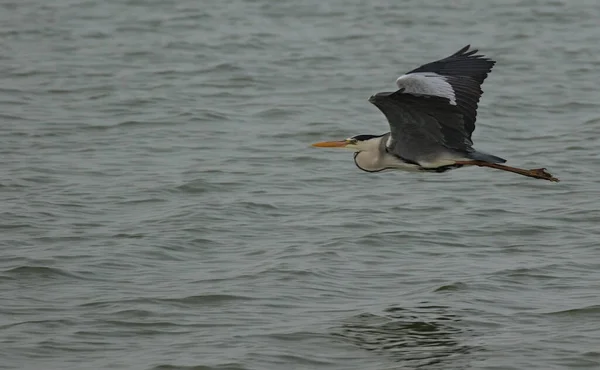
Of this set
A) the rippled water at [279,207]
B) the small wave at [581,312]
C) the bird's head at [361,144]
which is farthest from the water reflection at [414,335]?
the bird's head at [361,144]

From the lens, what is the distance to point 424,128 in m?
9.55

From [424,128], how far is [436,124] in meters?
0.10

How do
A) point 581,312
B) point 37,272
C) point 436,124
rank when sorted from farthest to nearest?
point 37,272 → point 436,124 → point 581,312

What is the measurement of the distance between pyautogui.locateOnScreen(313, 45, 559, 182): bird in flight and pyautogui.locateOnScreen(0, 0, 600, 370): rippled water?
93 centimetres

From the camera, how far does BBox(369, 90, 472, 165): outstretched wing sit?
9.15 meters

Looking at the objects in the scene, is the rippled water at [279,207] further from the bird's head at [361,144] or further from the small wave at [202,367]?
the bird's head at [361,144]

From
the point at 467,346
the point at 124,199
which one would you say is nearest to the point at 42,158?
the point at 124,199

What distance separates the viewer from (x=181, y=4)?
916 inches

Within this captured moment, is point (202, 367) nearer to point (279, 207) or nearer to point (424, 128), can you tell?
point (424, 128)

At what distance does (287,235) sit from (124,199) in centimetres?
191

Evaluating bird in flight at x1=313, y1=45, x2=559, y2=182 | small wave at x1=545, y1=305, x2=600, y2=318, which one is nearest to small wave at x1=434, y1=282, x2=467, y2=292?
small wave at x1=545, y1=305, x2=600, y2=318

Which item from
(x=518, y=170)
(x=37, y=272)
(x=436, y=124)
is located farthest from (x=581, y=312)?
(x=37, y=272)

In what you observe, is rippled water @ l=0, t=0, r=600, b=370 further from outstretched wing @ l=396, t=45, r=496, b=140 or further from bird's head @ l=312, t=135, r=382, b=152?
outstretched wing @ l=396, t=45, r=496, b=140

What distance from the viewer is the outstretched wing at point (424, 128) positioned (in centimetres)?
915
